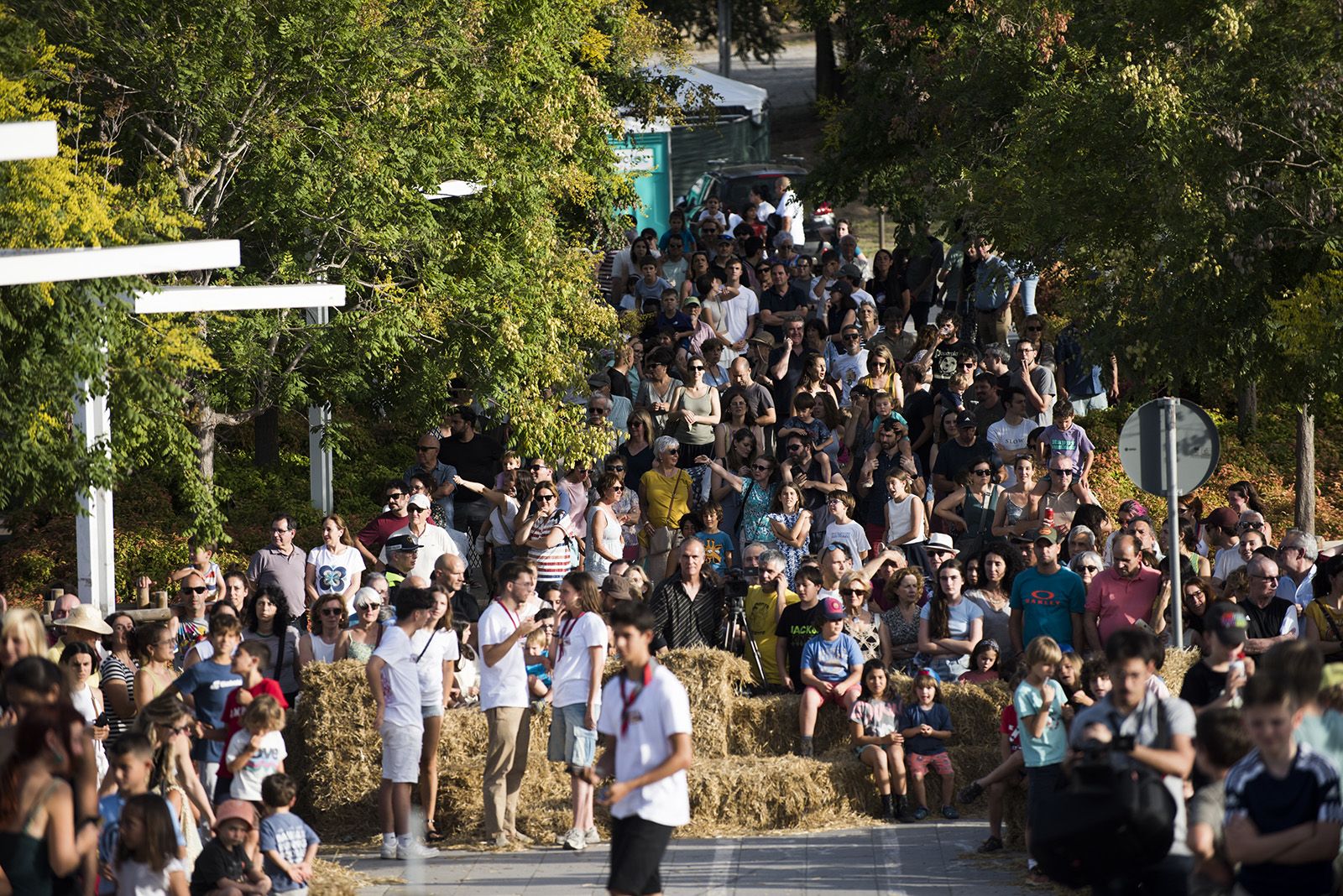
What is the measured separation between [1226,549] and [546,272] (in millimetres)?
8153

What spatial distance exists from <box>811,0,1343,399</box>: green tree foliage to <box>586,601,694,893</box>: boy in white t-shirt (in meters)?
9.20

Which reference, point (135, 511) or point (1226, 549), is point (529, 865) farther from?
point (135, 511)

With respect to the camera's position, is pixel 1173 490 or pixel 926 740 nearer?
pixel 926 740

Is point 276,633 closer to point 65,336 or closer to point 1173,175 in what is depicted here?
point 65,336

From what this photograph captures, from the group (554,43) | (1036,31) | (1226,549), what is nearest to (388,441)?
(554,43)

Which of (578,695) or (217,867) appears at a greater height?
(578,695)

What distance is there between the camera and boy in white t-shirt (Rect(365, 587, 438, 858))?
12164 millimetres

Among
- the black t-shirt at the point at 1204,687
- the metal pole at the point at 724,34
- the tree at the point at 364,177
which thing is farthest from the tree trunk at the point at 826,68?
the black t-shirt at the point at 1204,687

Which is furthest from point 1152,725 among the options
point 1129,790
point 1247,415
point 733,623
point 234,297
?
point 1247,415

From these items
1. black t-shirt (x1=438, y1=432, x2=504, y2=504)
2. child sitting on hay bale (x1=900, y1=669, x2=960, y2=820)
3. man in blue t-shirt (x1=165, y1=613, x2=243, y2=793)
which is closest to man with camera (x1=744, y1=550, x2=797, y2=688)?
child sitting on hay bale (x1=900, y1=669, x2=960, y2=820)

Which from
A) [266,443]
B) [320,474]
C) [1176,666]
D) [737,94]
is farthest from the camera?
[737,94]

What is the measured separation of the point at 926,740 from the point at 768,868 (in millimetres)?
1830

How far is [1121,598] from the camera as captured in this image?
45.8 ft

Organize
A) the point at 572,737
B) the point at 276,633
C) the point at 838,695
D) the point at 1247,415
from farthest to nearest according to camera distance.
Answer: the point at 1247,415, the point at 276,633, the point at 838,695, the point at 572,737
